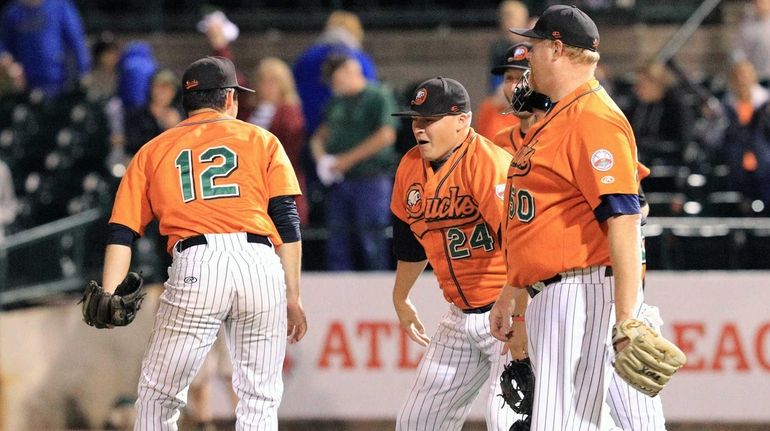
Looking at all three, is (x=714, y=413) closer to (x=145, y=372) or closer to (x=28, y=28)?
(x=145, y=372)

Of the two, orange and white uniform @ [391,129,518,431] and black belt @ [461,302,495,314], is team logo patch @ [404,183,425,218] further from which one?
black belt @ [461,302,495,314]

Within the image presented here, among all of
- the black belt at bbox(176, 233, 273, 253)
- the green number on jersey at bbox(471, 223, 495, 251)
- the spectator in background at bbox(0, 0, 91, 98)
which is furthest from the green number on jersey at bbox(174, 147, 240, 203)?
the spectator in background at bbox(0, 0, 91, 98)

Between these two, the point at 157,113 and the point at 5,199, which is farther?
the point at 157,113

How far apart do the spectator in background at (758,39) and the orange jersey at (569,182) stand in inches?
274

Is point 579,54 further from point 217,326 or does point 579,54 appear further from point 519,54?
point 217,326

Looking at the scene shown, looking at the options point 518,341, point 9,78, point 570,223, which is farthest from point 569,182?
point 9,78

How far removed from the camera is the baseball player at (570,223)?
468 cm

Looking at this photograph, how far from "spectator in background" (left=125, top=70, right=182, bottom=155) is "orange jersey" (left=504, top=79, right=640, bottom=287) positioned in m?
6.02

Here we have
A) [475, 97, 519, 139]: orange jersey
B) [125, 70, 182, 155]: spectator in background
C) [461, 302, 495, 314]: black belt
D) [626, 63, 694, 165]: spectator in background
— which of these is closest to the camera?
[461, 302, 495, 314]: black belt

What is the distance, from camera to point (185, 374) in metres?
5.95

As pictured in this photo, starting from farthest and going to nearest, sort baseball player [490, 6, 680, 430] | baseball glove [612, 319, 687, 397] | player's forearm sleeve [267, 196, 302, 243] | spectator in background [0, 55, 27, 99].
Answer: spectator in background [0, 55, 27, 99] < player's forearm sleeve [267, 196, 302, 243] < baseball player [490, 6, 680, 430] < baseball glove [612, 319, 687, 397]

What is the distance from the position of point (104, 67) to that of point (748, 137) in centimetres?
653

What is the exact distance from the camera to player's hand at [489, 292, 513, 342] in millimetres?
5262

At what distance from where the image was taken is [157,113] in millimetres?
10633
